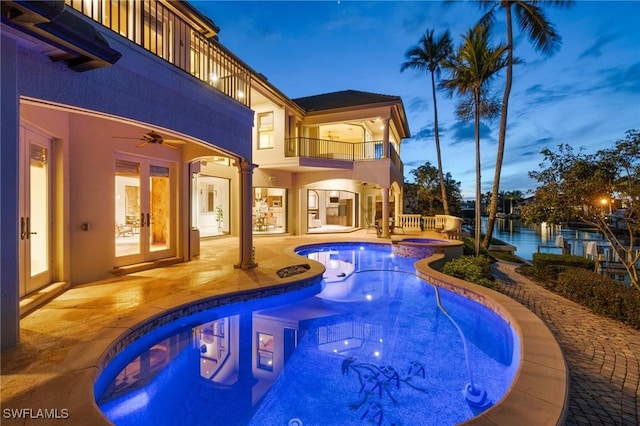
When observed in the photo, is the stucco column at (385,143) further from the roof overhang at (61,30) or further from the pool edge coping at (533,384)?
the roof overhang at (61,30)

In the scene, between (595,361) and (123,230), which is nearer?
(595,361)

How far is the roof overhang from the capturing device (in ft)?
9.08

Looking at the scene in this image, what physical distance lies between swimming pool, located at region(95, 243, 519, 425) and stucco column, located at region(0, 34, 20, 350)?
4.13 feet

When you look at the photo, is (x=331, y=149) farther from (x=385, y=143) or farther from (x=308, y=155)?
(x=385, y=143)

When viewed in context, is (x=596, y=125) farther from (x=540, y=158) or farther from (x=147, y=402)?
(x=147, y=402)

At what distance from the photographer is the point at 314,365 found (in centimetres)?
418

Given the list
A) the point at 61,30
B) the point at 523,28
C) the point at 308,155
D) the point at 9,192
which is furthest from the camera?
the point at 308,155

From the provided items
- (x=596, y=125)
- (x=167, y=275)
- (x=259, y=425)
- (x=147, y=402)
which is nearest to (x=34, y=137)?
(x=167, y=275)

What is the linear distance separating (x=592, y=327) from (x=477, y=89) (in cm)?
1153

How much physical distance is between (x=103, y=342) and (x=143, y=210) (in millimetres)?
4832

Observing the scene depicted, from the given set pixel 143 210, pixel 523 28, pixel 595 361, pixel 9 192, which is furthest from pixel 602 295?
pixel 523 28

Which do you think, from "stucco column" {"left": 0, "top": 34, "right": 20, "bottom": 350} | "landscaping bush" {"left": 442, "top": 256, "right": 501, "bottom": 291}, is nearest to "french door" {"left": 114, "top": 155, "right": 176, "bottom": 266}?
"stucco column" {"left": 0, "top": 34, "right": 20, "bottom": 350}

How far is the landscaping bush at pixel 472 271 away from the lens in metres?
7.47

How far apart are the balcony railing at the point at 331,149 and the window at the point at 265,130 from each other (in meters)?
1.11
